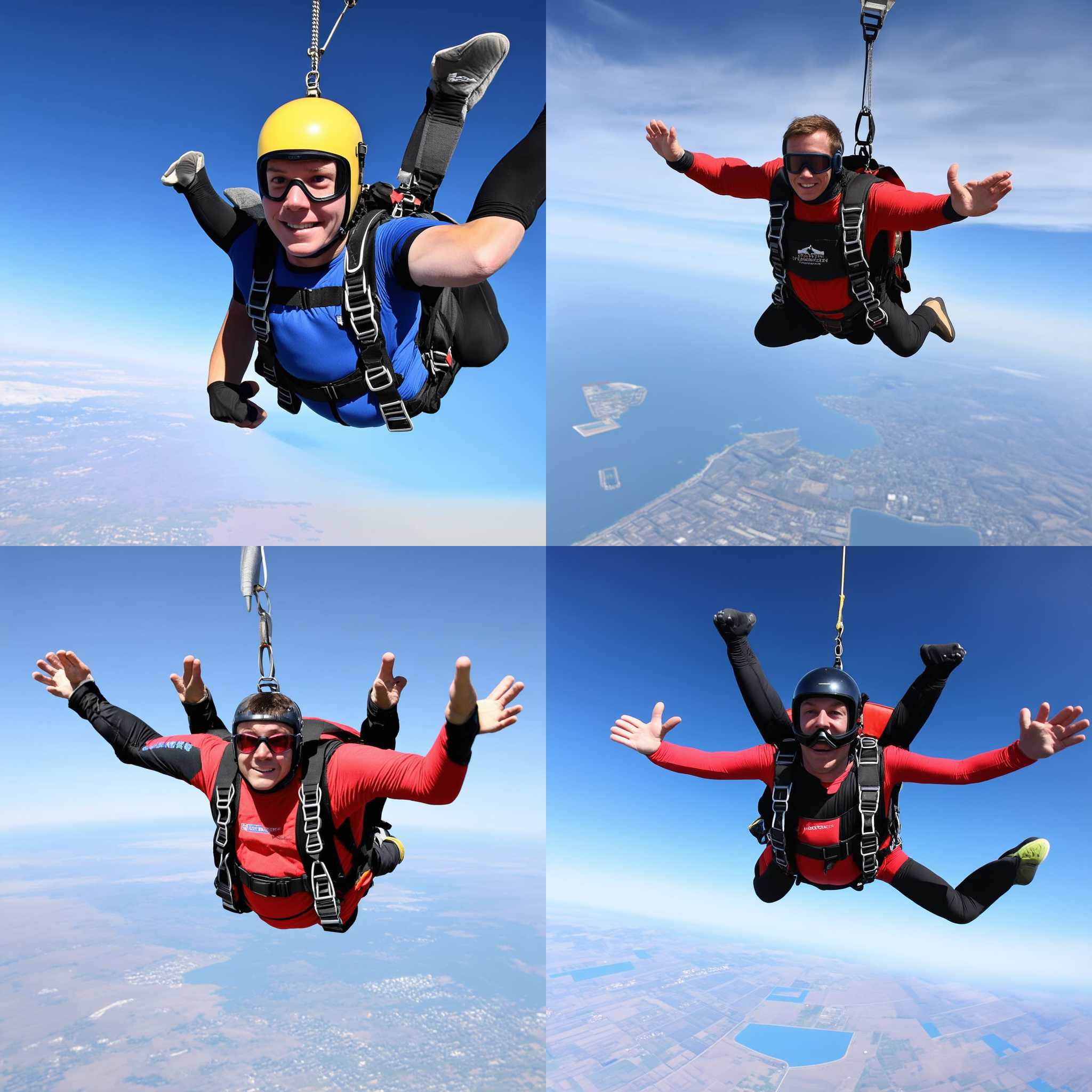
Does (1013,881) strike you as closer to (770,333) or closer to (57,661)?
(770,333)

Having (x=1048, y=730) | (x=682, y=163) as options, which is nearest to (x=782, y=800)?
(x=1048, y=730)

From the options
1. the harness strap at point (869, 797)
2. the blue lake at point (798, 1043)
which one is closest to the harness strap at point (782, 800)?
the harness strap at point (869, 797)

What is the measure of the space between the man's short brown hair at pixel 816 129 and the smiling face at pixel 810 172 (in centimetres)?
1

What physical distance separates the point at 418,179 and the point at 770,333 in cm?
274

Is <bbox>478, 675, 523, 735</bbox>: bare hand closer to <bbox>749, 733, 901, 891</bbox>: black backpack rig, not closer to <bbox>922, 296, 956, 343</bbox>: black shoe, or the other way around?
<bbox>749, 733, 901, 891</bbox>: black backpack rig

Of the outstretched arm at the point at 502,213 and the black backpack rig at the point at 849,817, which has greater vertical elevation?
the outstretched arm at the point at 502,213

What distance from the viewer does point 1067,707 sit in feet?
13.1

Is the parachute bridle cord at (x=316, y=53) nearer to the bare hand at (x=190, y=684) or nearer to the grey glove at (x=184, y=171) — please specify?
the grey glove at (x=184, y=171)

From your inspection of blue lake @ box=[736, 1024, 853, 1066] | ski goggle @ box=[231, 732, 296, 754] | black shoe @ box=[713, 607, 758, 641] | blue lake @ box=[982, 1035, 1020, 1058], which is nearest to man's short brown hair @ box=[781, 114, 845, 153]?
black shoe @ box=[713, 607, 758, 641]

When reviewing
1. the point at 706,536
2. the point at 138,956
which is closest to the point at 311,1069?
the point at 138,956

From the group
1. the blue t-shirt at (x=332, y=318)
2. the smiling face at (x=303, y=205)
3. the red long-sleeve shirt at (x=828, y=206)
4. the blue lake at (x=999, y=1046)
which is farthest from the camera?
the blue lake at (x=999, y=1046)

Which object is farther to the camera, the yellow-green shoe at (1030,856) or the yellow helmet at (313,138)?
the yellow-green shoe at (1030,856)

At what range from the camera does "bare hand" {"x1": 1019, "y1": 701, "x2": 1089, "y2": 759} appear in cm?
402

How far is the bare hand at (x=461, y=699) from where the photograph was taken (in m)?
2.95
